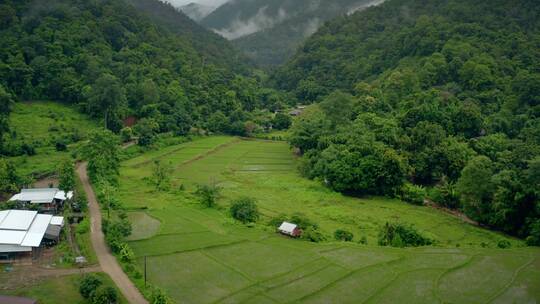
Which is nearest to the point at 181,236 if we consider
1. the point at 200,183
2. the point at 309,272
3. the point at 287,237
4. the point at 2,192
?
the point at 287,237

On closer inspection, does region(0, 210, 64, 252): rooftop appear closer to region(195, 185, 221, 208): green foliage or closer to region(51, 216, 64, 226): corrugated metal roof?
region(51, 216, 64, 226): corrugated metal roof

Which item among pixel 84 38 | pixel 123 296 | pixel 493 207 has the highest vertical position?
pixel 84 38

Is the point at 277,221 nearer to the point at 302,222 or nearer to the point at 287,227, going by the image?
the point at 287,227

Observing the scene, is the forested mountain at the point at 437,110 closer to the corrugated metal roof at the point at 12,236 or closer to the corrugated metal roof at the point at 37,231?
the corrugated metal roof at the point at 37,231

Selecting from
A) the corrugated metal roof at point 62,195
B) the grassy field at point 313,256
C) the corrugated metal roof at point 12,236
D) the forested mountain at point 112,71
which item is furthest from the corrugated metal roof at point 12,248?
the forested mountain at point 112,71

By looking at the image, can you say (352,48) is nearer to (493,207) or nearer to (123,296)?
(493,207)

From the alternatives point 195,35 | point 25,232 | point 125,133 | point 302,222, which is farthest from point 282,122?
point 195,35
